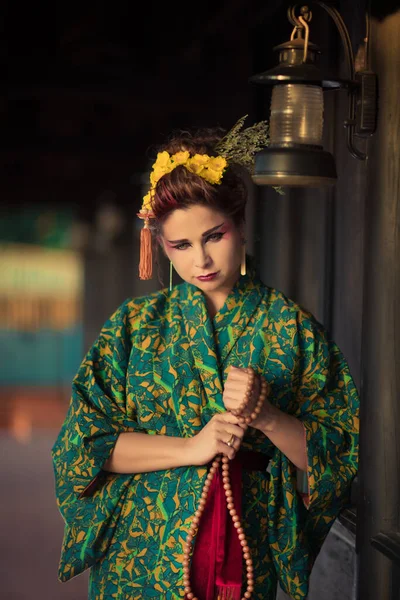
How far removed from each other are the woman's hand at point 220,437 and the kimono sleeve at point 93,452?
27cm

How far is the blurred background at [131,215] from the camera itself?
2371mm

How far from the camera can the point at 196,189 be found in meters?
2.28

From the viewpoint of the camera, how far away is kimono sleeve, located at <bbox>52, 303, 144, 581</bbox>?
7.70 feet

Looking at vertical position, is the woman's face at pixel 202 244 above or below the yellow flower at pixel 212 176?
below

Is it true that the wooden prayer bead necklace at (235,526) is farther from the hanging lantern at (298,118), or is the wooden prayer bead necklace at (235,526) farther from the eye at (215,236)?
the hanging lantern at (298,118)

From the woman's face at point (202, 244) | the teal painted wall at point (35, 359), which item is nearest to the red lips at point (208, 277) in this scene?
the woman's face at point (202, 244)

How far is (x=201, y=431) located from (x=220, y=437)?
7cm

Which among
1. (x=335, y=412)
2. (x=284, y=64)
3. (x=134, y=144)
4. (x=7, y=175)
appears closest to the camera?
(x=284, y=64)

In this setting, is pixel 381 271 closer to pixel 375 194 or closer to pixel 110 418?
pixel 375 194

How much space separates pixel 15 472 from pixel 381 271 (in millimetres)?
5708

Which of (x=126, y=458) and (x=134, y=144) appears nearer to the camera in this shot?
(x=126, y=458)

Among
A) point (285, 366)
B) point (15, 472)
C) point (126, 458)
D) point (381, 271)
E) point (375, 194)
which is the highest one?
point (375, 194)

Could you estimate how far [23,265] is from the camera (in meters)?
15.7

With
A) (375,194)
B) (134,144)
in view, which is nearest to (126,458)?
(375,194)
